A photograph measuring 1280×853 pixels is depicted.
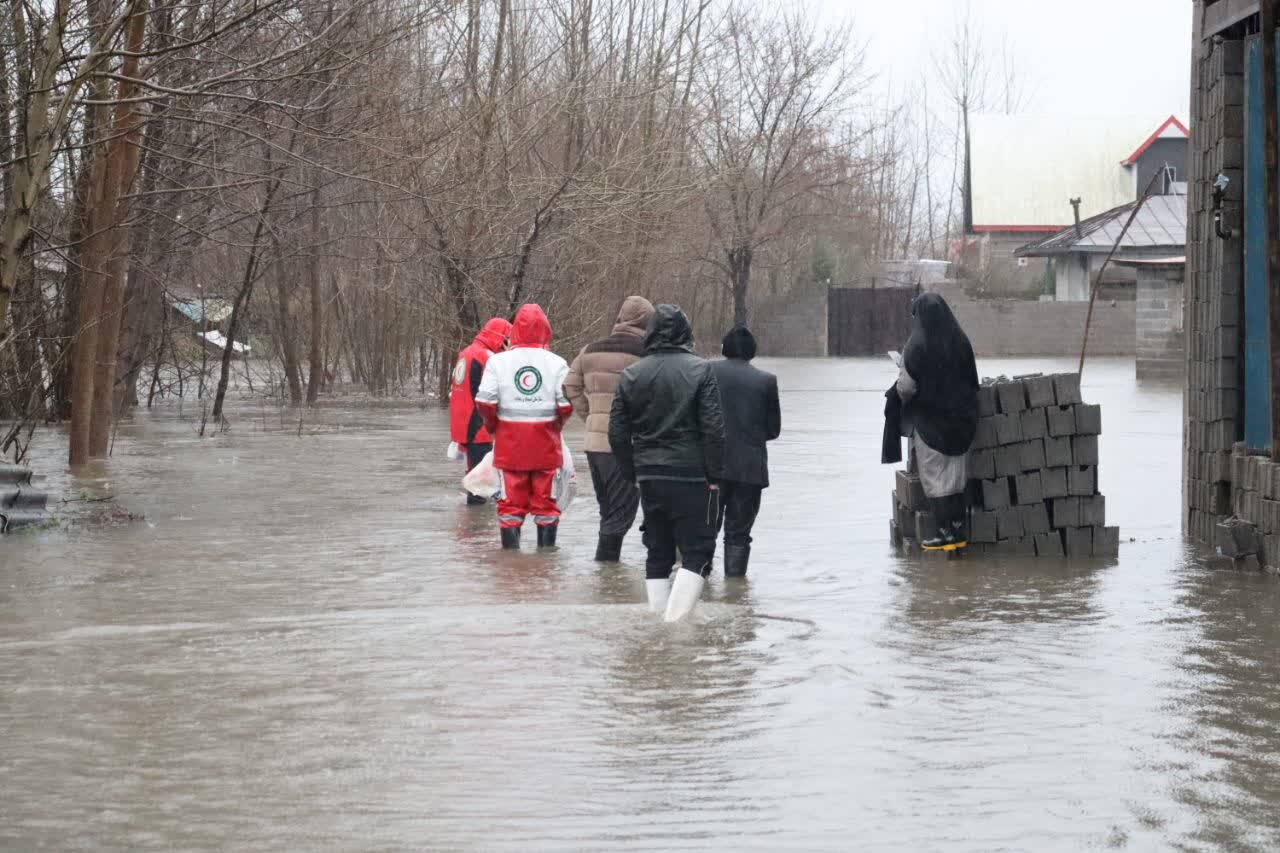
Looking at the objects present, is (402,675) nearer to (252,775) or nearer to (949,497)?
(252,775)

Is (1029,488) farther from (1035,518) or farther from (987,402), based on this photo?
(987,402)

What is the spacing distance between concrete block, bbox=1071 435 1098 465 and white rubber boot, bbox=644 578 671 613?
328 centimetres

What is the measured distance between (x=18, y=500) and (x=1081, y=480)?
24.3 ft

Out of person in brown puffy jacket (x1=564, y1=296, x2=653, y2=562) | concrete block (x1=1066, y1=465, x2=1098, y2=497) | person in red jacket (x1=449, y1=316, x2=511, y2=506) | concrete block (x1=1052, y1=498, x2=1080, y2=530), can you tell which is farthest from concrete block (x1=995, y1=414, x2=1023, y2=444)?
person in red jacket (x1=449, y1=316, x2=511, y2=506)

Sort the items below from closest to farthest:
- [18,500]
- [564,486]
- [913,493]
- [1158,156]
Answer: [913,493] < [564,486] < [18,500] < [1158,156]

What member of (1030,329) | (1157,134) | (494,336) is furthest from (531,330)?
(1157,134)

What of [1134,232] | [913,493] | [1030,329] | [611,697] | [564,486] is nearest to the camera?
[611,697]

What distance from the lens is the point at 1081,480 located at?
11617mm

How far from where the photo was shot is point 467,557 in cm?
1209

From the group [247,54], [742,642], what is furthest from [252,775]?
[247,54]

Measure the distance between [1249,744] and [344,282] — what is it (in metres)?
27.4

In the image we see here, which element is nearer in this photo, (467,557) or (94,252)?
(467,557)

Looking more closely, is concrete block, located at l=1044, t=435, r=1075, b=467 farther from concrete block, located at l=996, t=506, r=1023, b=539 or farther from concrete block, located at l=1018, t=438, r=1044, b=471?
concrete block, located at l=996, t=506, r=1023, b=539

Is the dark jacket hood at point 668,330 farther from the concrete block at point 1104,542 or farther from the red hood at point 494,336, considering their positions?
the red hood at point 494,336
